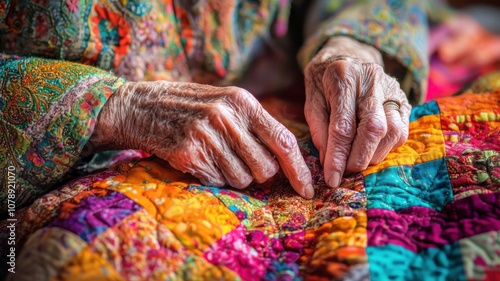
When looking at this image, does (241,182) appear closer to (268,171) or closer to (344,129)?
(268,171)

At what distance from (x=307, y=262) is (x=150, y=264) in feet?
0.66

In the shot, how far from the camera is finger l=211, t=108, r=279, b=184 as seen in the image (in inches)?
28.2

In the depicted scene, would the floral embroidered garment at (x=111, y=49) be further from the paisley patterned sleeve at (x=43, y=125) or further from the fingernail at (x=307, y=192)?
the fingernail at (x=307, y=192)

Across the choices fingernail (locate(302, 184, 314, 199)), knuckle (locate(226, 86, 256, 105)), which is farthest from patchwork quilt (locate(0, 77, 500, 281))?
knuckle (locate(226, 86, 256, 105))

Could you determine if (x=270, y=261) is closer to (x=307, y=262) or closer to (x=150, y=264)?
(x=307, y=262)

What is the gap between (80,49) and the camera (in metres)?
0.95

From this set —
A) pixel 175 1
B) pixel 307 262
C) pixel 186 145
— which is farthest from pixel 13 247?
pixel 175 1

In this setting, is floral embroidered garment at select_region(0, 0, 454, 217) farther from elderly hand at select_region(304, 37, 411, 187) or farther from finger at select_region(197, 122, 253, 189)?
elderly hand at select_region(304, 37, 411, 187)

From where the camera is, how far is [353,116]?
Answer: 31.0 inches

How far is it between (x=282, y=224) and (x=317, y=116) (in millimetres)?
240

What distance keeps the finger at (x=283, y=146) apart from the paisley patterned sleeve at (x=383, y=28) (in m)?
0.51

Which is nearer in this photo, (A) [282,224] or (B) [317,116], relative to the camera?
(A) [282,224]

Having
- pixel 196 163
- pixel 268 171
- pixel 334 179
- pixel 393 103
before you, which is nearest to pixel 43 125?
pixel 196 163

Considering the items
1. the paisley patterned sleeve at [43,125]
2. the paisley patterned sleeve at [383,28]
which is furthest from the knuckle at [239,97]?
the paisley patterned sleeve at [383,28]
